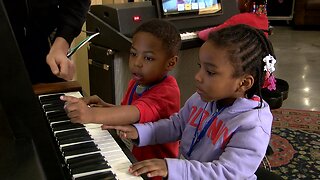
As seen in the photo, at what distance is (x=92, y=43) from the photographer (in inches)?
Result: 124

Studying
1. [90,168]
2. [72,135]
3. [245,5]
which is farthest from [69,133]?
[245,5]

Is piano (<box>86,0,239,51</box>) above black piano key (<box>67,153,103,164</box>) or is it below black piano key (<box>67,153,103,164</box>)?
above

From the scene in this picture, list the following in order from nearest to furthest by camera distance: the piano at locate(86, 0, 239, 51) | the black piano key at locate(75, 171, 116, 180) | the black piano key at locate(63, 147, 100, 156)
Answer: the black piano key at locate(75, 171, 116, 180), the black piano key at locate(63, 147, 100, 156), the piano at locate(86, 0, 239, 51)

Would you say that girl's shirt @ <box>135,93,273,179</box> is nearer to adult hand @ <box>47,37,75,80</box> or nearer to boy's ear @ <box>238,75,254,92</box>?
boy's ear @ <box>238,75,254,92</box>

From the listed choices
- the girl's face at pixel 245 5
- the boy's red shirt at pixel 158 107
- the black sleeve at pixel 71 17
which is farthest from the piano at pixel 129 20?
the boy's red shirt at pixel 158 107

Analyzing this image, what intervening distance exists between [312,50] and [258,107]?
590cm

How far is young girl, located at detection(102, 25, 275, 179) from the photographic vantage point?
1.05 metres

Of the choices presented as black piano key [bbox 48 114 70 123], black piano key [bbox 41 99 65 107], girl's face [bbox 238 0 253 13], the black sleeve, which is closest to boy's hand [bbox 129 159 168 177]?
black piano key [bbox 48 114 70 123]

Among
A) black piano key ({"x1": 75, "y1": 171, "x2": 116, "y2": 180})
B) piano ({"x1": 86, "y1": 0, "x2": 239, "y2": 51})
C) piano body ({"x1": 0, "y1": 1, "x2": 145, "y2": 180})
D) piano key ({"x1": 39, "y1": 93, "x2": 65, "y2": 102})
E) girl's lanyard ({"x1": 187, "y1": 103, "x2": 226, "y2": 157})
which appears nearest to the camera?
piano body ({"x1": 0, "y1": 1, "x2": 145, "y2": 180})

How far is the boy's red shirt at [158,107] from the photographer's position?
1.34 metres

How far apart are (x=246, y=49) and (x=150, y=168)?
1.55 ft

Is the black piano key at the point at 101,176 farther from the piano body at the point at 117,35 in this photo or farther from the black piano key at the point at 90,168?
the piano body at the point at 117,35

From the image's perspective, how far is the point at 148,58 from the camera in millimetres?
1432

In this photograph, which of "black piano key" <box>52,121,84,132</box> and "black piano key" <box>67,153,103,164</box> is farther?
"black piano key" <box>52,121,84,132</box>
